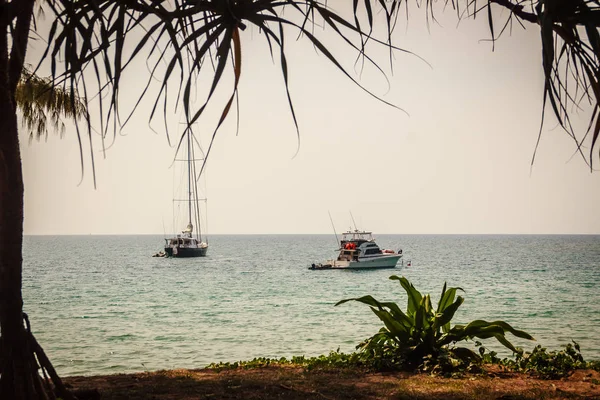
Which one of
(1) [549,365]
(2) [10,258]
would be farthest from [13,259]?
(1) [549,365]

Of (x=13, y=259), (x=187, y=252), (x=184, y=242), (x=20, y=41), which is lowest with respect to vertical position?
(x=187, y=252)

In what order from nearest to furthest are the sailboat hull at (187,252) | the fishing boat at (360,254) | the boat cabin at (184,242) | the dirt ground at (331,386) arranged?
1. the dirt ground at (331,386)
2. the fishing boat at (360,254)
3. the sailboat hull at (187,252)
4. the boat cabin at (184,242)

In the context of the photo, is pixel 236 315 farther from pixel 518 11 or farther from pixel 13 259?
pixel 518 11

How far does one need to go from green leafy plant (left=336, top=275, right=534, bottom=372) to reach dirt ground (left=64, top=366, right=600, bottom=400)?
0.26 m

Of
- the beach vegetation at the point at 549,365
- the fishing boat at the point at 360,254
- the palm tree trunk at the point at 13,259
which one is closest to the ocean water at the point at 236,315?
the fishing boat at the point at 360,254

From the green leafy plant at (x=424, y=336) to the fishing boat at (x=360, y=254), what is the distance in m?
43.6

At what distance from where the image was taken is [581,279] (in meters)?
47.2

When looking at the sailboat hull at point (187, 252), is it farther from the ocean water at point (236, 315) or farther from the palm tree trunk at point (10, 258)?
the palm tree trunk at point (10, 258)

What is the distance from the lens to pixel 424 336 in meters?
5.59

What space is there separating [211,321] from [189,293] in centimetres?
1366

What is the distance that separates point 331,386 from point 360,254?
45.1 m

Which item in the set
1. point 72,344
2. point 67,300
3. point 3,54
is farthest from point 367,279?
point 3,54

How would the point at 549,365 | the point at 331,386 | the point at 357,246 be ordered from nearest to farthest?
the point at 331,386 < the point at 549,365 < the point at 357,246

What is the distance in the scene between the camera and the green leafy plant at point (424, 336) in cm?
545
